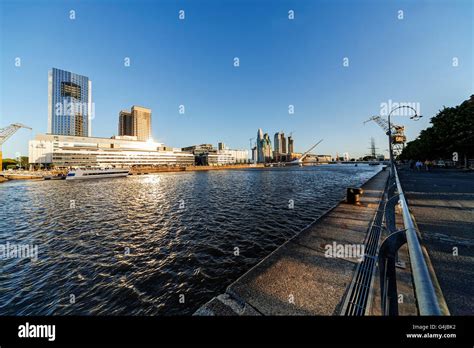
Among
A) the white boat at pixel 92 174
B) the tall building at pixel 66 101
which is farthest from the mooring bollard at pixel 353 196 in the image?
the tall building at pixel 66 101

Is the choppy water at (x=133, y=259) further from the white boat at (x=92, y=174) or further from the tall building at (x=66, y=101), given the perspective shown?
the tall building at (x=66, y=101)

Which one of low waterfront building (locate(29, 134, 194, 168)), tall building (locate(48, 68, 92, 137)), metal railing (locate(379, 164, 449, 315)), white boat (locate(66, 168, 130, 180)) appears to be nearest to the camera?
metal railing (locate(379, 164, 449, 315))

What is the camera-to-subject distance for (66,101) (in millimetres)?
139500

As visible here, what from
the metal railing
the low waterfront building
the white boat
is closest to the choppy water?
the metal railing

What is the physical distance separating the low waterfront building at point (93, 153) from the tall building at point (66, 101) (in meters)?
37.7

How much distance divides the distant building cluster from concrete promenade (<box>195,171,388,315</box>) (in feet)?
399

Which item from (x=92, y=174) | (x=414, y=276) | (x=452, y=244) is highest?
(x=92, y=174)

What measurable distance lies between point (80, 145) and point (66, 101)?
195 ft

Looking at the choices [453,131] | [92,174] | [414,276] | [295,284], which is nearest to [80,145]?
[92,174]

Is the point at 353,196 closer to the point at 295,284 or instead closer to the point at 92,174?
the point at 295,284

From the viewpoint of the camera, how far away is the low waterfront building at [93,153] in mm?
101062

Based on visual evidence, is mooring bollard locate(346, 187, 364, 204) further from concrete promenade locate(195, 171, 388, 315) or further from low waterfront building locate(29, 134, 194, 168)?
low waterfront building locate(29, 134, 194, 168)

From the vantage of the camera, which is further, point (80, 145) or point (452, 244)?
point (80, 145)

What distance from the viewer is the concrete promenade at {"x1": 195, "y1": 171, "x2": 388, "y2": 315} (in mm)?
3453
